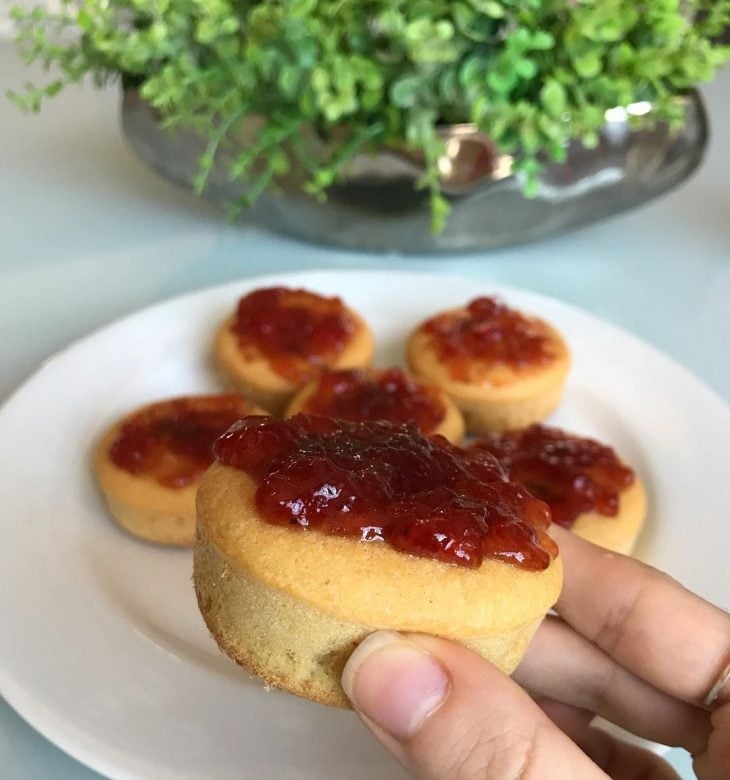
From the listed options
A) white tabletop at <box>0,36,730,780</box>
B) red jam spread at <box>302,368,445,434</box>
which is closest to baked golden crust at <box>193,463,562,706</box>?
red jam spread at <box>302,368,445,434</box>

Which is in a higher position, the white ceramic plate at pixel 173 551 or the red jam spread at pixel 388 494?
the red jam spread at pixel 388 494

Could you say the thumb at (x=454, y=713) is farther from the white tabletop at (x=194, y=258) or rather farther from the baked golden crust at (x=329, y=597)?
the white tabletop at (x=194, y=258)

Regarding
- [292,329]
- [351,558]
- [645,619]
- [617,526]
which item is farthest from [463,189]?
[351,558]

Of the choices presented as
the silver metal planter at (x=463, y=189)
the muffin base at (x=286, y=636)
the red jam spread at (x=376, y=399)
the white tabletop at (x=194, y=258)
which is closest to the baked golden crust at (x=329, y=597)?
the muffin base at (x=286, y=636)

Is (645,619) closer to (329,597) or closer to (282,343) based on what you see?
(329,597)

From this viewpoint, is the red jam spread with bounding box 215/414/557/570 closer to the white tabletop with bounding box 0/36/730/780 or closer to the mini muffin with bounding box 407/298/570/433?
the mini muffin with bounding box 407/298/570/433

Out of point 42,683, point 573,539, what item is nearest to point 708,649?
point 573,539
